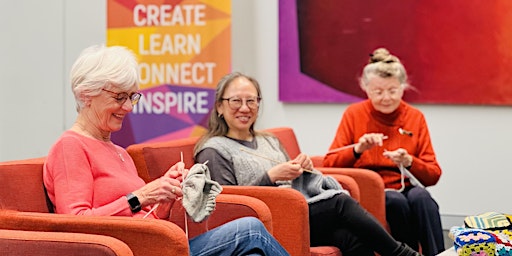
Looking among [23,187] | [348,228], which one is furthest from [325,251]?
[23,187]

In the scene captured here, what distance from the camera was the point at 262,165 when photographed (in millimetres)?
4113

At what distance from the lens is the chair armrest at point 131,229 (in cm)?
291

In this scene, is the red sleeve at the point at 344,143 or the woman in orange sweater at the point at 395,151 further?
the red sleeve at the point at 344,143

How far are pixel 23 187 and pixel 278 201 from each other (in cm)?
114

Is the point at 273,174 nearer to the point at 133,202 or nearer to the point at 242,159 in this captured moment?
the point at 242,159

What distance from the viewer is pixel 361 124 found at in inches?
192

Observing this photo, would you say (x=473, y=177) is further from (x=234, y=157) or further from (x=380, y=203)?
(x=234, y=157)

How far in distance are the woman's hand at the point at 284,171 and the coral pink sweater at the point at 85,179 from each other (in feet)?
2.96

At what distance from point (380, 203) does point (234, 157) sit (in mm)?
883

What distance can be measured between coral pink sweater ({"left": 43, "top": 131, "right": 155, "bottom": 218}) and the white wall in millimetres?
2923

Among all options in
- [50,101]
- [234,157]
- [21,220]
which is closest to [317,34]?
[50,101]

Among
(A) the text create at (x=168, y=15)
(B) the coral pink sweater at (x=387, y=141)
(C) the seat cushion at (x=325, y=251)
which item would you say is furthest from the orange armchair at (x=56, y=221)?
(A) the text create at (x=168, y=15)

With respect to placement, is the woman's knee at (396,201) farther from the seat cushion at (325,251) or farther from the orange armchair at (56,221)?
the orange armchair at (56,221)

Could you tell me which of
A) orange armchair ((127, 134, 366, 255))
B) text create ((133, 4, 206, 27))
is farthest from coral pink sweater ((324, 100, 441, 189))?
text create ((133, 4, 206, 27))
